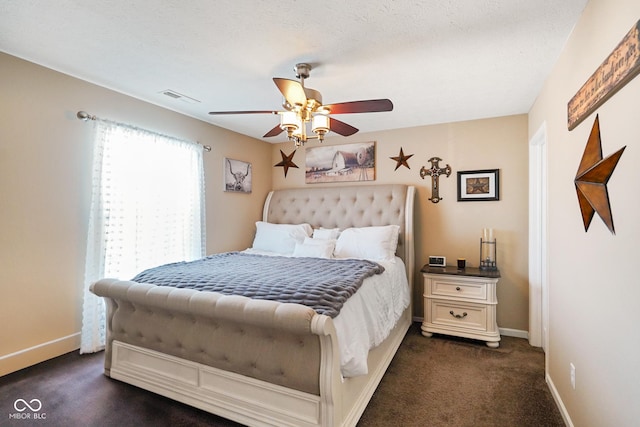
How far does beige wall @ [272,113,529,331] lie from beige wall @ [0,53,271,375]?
2665mm


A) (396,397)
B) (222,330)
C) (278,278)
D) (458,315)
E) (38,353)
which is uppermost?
(278,278)

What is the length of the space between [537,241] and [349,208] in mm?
2079

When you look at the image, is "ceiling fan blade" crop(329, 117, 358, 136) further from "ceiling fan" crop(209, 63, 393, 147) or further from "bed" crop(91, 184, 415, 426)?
"bed" crop(91, 184, 415, 426)

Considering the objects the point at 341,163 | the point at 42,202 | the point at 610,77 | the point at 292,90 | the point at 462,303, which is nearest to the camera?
the point at 610,77

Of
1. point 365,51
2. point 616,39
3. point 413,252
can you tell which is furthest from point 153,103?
point 616,39

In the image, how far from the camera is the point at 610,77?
1331mm

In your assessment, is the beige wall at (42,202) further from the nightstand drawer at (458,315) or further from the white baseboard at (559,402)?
the white baseboard at (559,402)

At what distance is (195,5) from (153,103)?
1901 mm

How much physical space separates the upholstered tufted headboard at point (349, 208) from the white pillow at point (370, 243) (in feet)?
0.75

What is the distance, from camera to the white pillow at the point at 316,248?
3.51m

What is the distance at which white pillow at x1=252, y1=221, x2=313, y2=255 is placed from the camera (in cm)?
395

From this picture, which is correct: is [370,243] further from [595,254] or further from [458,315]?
[595,254]

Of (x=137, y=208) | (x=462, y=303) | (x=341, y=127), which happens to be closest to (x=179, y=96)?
(x=137, y=208)

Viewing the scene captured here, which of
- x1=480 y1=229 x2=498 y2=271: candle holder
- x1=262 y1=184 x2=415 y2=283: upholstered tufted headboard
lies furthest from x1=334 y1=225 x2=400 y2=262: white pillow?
x1=480 y1=229 x2=498 y2=271: candle holder
